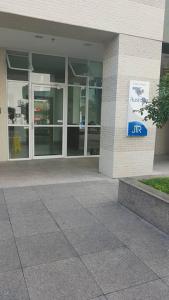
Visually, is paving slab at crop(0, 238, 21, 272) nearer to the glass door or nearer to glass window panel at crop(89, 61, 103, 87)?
the glass door

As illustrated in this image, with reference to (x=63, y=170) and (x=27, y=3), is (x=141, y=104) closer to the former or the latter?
(x=63, y=170)

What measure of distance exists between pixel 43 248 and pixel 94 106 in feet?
21.3

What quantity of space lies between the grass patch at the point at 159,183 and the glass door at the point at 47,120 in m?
4.55

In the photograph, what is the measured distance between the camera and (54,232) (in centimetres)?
330

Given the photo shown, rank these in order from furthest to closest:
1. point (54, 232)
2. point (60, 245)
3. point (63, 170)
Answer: point (63, 170)
point (54, 232)
point (60, 245)

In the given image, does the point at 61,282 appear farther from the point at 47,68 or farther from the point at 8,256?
the point at 47,68

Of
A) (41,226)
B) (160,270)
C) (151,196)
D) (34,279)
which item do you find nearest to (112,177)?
(151,196)

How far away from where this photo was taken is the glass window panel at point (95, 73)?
8422 mm

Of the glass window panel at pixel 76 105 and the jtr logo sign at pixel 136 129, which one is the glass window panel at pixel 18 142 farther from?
the jtr logo sign at pixel 136 129

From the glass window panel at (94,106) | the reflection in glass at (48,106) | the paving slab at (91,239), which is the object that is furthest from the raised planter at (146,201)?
the glass window panel at (94,106)

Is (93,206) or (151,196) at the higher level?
(151,196)

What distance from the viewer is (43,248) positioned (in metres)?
2.90

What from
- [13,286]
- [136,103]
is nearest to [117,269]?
[13,286]

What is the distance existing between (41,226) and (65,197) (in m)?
1.23
